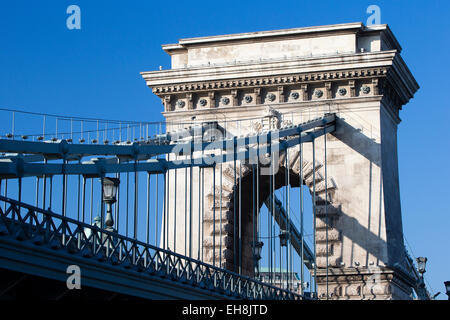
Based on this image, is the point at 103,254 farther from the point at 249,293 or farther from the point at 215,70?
the point at 215,70

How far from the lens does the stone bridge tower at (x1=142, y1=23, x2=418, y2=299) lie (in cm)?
4634

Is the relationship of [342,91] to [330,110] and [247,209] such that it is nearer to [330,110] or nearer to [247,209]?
[330,110]

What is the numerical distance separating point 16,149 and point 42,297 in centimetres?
382

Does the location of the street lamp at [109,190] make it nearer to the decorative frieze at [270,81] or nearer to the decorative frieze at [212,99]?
the decorative frieze at [270,81]

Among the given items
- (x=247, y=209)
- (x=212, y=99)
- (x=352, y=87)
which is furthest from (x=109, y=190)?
(x=247, y=209)

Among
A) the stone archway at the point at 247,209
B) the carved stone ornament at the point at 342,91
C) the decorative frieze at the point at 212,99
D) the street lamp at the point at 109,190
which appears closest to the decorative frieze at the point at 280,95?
the stone archway at the point at 247,209

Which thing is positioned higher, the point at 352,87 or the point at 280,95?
the point at 352,87

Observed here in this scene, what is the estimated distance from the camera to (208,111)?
161 feet

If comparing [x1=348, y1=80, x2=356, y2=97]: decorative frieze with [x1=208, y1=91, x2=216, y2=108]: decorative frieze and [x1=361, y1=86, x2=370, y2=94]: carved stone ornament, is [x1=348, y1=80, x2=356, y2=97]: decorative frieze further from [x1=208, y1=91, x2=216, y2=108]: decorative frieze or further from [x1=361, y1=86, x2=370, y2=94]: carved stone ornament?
[x1=208, y1=91, x2=216, y2=108]: decorative frieze

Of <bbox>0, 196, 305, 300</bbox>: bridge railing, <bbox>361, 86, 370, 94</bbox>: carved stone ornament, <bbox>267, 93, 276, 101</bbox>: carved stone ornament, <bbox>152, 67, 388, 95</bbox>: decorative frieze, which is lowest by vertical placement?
<bbox>0, 196, 305, 300</bbox>: bridge railing

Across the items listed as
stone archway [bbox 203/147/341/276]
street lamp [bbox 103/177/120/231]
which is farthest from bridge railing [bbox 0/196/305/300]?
stone archway [bbox 203/147/341/276]

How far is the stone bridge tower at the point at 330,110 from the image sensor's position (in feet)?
152

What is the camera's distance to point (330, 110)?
156 feet
